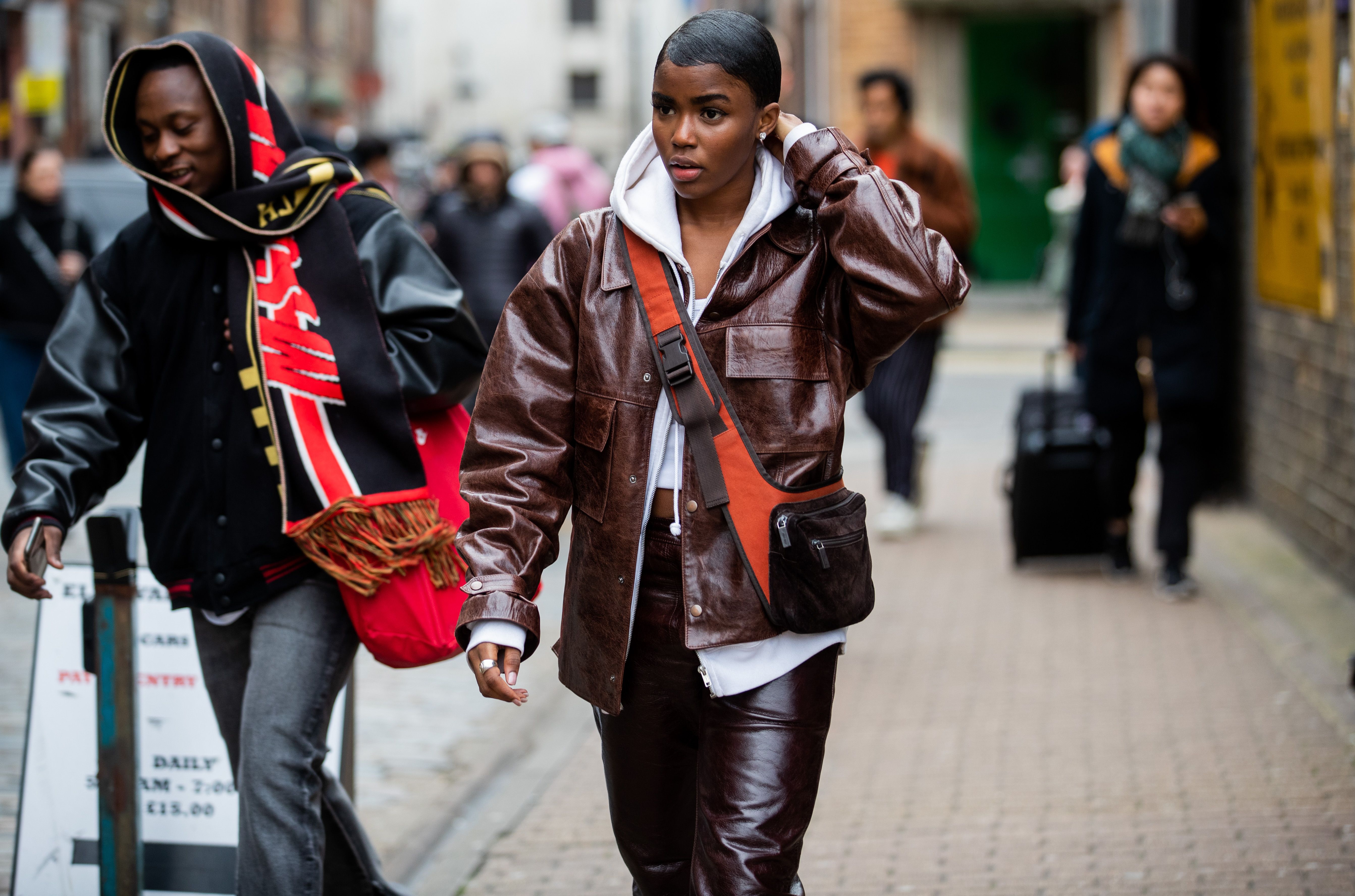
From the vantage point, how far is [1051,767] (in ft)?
15.8

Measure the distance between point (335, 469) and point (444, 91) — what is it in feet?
242

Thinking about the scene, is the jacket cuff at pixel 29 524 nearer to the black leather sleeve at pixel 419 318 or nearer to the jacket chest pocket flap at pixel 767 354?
the black leather sleeve at pixel 419 318

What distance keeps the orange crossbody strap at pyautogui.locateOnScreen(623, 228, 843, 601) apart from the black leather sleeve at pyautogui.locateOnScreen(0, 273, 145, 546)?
1.26m

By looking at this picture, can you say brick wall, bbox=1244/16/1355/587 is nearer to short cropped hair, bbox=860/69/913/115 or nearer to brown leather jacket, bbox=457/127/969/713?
short cropped hair, bbox=860/69/913/115

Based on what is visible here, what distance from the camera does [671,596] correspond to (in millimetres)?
2773

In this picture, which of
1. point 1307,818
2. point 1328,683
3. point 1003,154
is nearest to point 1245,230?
point 1328,683

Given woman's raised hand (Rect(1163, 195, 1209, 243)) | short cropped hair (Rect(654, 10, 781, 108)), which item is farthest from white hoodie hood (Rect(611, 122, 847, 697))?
woman's raised hand (Rect(1163, 195, 1209, 243))

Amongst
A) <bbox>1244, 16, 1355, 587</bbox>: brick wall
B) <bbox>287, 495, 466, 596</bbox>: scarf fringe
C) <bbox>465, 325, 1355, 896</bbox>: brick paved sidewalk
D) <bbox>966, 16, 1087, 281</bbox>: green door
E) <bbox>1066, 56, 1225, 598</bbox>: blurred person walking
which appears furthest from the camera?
<bbox>966, 16, 1087, 281</bbox>: green door

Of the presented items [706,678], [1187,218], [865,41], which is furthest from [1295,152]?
[865,41]

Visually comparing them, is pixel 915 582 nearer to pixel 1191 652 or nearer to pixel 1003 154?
pixel 1191 652

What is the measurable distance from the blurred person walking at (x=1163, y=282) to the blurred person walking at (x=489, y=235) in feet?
10.2

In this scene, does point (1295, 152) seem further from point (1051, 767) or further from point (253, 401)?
point (253, 401)

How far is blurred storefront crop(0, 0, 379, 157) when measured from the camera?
53.9ft

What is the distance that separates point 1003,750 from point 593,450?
8.74 ft
